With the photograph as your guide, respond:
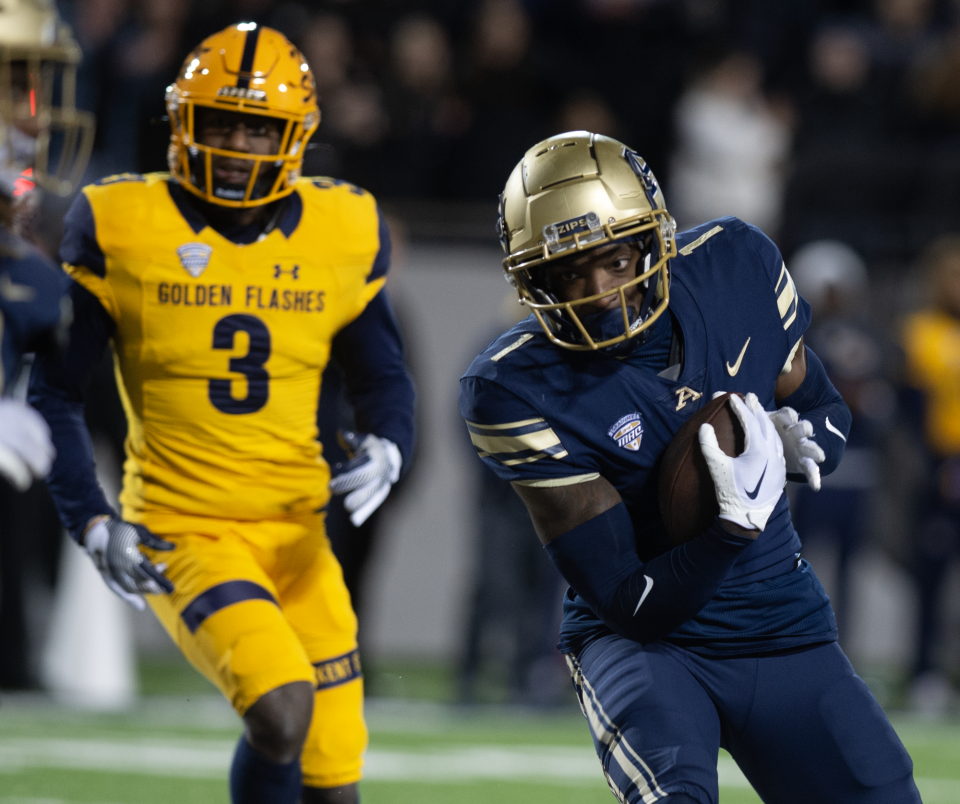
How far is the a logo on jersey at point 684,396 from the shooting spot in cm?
281

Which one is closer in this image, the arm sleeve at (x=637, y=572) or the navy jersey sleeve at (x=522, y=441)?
the arm sleeve at (x=637, y=572)

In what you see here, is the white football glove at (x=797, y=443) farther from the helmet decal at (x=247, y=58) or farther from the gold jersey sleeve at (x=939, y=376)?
the gold jersey sleeve at (x=939, y=376)

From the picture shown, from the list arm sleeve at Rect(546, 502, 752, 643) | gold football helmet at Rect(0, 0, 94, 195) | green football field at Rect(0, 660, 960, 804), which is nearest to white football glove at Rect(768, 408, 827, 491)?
arm sleeve at Rect(546, 502, 752, 643)

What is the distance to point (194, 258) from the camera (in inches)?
138

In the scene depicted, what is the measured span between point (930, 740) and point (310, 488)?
3.45 m

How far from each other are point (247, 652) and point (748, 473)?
1.23m

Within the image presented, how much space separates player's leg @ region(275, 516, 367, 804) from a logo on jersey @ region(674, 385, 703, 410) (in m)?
1.14

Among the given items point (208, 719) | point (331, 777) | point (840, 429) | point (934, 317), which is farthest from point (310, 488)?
point (934, 317)

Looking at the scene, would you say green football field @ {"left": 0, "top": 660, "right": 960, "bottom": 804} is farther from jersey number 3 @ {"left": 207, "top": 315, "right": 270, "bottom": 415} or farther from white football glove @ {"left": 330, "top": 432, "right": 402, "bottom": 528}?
jersey number 3 @ {"left": 207, "top": 315, "right": 270, "bottom": 415}

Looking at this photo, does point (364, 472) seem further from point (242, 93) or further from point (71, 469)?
point (242, 93)

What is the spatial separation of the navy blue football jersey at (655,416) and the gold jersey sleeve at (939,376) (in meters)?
4.36

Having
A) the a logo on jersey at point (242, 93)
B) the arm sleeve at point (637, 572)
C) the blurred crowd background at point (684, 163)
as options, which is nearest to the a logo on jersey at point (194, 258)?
the a logo on jersey at point (242, 93)

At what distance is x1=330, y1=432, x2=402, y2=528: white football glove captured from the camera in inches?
138

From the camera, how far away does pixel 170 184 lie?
364cm
